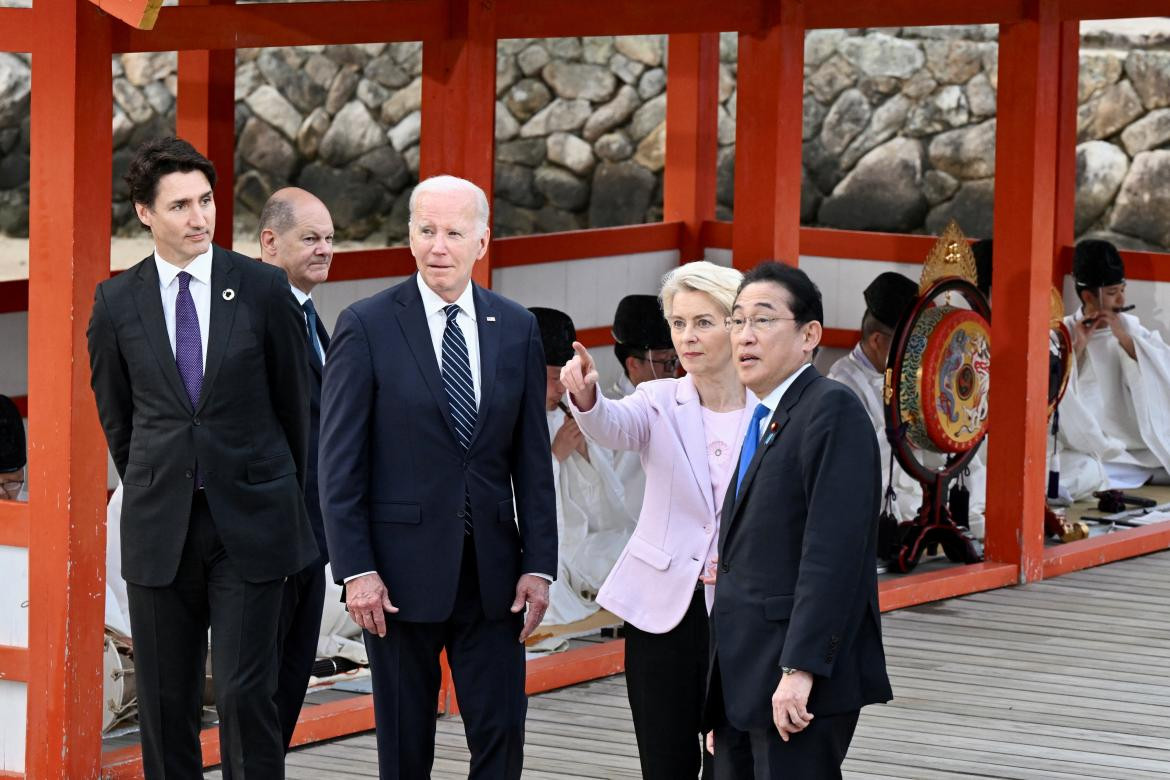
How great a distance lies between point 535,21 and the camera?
5.71m

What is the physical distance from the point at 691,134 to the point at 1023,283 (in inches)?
110

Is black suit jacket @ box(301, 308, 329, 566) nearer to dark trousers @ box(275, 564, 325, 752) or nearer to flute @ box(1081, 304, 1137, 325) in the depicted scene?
dark trousers @ box(275, 564, 325, 752)

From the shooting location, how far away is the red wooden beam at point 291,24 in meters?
5.02

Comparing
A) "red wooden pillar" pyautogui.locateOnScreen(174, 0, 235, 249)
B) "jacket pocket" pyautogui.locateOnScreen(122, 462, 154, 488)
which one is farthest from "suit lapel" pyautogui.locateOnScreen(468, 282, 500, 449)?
"red wooden pillar" pyautogui.locateOnScreen(174, 0, 235, 249)

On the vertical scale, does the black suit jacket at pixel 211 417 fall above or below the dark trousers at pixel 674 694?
above

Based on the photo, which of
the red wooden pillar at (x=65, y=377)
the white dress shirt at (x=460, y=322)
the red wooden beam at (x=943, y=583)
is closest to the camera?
the white dress shirt at (x=460, y=322)

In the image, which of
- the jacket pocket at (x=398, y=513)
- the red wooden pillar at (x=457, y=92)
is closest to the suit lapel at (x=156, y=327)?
the jacket pocket at (x=398, y=513)

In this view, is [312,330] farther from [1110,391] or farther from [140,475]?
[1110,391]

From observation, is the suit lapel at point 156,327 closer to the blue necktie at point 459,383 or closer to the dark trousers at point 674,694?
the blue necktie at point 459,383

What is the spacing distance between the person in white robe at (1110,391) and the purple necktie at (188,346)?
5.47m

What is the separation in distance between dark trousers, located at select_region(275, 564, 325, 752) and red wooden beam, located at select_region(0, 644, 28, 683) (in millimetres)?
603

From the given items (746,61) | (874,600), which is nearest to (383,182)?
(746,61)

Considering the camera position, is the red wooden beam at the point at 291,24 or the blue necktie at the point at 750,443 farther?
the red wooden beam at the point at 291,24

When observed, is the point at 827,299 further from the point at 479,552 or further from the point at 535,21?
the point at 479,552
